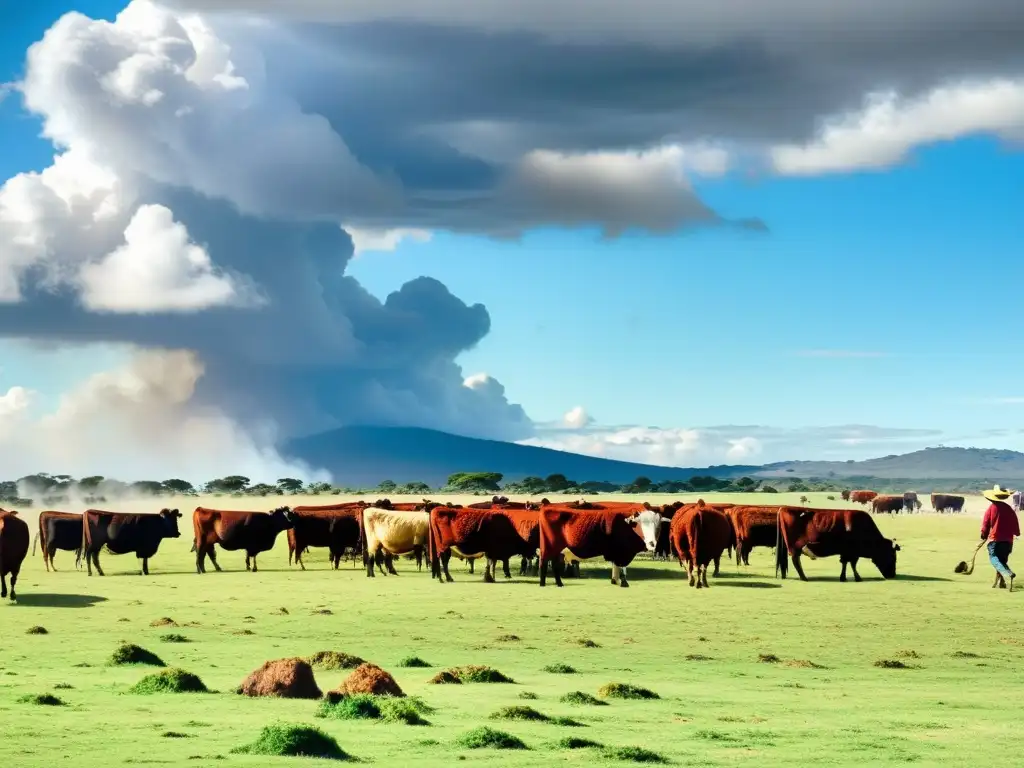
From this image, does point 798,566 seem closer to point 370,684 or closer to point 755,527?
point 755,527

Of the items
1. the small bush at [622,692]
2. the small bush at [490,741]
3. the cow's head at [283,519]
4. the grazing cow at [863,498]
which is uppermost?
the grazing cow at [863,498]

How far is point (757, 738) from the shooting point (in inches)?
595

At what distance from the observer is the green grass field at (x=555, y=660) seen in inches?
566

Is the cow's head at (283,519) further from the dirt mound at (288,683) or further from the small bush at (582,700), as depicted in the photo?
the small bush at (582,700)

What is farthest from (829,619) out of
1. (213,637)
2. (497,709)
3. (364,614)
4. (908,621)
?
(497,709)

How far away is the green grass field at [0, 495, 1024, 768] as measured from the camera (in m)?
14.4

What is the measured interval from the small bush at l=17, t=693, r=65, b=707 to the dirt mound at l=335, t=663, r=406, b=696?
3253mm

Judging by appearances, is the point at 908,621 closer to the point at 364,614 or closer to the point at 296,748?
the point at 364,614

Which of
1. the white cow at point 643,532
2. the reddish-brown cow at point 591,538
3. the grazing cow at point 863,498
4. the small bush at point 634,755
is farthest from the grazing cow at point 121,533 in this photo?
the grazing cow at point 863,498

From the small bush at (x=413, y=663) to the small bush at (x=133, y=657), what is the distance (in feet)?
11.5

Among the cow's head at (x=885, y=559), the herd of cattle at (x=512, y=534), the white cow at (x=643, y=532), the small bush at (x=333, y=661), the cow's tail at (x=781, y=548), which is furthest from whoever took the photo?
the cow's tail at (x=781, y=548)

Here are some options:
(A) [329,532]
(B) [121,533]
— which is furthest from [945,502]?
(B) [121,533]

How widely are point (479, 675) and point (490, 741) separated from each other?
5.42 m

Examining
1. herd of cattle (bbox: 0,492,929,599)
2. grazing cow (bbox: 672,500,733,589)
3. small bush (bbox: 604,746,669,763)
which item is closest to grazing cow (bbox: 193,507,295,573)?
herd of cattle (bbox: 0,492,929,599)
